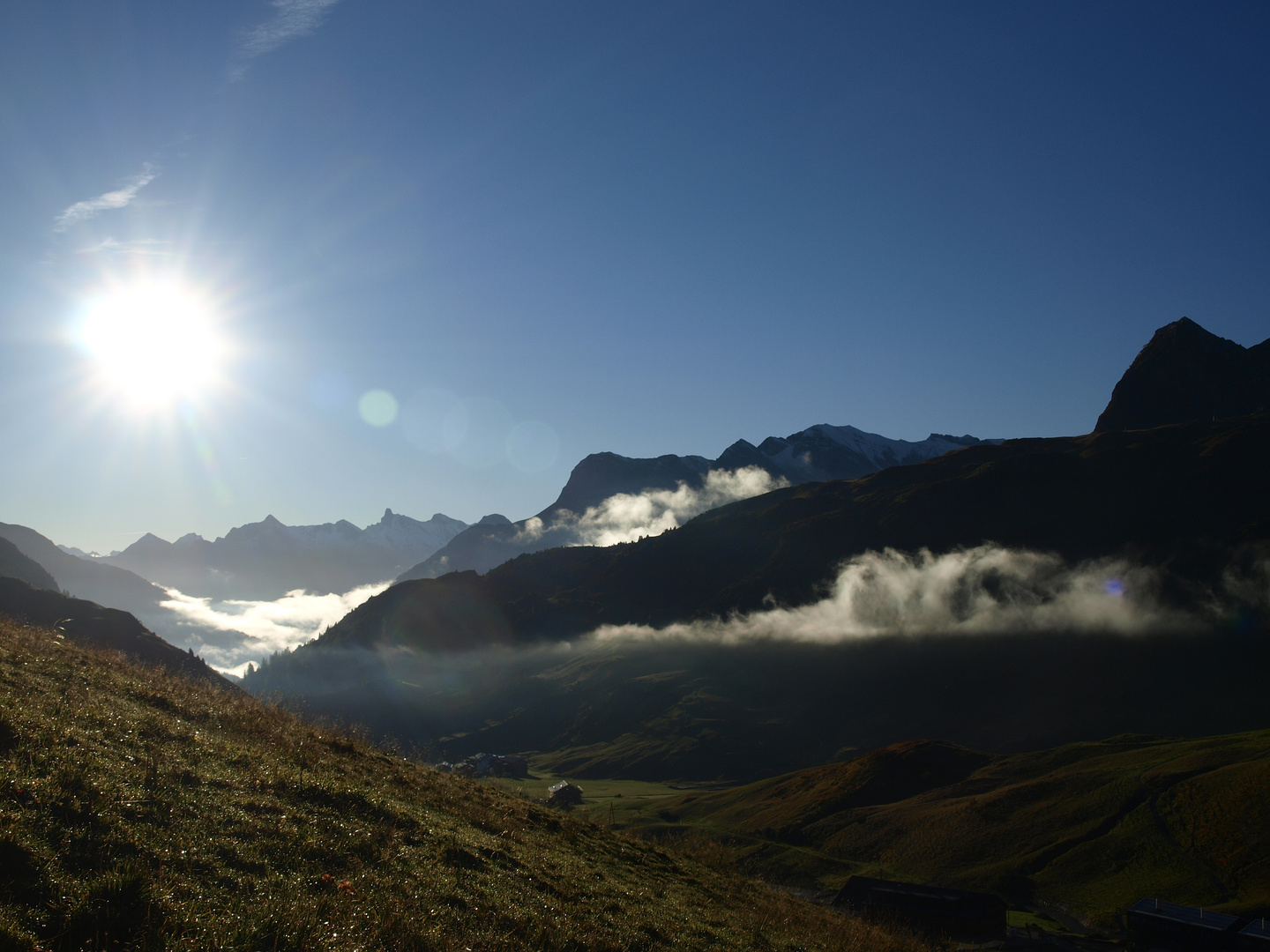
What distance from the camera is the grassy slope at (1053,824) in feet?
287

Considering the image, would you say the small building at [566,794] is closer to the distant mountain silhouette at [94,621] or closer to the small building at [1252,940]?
the distant mountain silhouette at [94,621]

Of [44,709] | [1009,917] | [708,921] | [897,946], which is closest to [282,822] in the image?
[44,709]

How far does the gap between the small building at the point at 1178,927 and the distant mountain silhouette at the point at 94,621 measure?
492ft

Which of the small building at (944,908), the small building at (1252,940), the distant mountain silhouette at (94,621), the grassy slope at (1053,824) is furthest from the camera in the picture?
the distant mountain silhouette at (94,621)

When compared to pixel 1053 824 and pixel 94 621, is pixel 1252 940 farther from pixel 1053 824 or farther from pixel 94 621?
pixel 94 621

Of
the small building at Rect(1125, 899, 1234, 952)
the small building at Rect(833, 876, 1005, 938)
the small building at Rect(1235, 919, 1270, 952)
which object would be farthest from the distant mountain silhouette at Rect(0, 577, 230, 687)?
the small building at Rect(1235, 919, 1270, 952)

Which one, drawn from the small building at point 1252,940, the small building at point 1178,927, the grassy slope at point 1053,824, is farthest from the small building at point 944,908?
the small building at point 1252,940

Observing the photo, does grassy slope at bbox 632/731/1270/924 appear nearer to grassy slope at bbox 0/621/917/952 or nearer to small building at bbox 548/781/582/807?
small building at bbox 548/781/582/807

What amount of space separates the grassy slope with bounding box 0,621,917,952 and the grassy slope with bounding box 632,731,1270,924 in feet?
283

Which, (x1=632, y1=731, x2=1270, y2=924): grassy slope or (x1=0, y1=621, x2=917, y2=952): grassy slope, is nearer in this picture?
(x1=0, y1=621, x2=917, y2=952): grassy slope

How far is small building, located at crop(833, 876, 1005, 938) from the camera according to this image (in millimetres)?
70500

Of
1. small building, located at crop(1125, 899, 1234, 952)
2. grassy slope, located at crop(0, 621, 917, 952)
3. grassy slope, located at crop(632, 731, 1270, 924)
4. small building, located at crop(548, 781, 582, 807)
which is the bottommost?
small building, located at crop(548, 781, 582, 807)

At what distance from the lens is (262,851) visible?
13859 mm

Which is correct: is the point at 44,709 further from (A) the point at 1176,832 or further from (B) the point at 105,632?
(B) the point at 105,632
